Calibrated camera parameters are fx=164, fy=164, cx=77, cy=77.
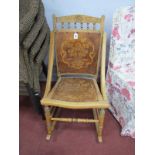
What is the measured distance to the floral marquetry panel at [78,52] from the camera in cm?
129

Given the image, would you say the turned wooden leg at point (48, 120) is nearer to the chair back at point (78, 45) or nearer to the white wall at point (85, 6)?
the chair back at point (78, 45)

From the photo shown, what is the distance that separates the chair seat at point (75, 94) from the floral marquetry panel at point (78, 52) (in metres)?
0.10

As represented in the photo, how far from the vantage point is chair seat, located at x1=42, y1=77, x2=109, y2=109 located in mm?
1054

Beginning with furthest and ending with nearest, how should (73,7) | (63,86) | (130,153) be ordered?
(73,7), (63,86), (130,153)

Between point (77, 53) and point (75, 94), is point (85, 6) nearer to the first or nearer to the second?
point (77, 53)

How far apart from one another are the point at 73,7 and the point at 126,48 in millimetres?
683

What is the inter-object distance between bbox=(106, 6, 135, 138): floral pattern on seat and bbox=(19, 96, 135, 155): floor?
0.09m

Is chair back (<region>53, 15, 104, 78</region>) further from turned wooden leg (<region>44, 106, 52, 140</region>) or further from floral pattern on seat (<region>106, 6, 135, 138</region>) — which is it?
turned wooden leg (<region>44, 106, 52, 140</region>)

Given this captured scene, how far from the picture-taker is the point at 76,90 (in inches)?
47.9

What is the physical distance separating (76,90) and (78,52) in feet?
1.03
